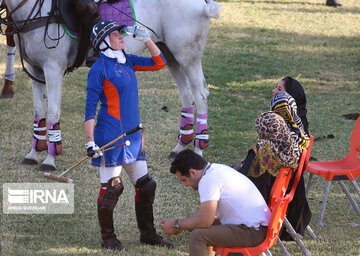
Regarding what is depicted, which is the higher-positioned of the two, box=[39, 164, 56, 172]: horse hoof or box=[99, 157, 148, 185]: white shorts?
box=[99, 157, 148, 185]: white shorts

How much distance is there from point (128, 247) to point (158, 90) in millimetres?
6495

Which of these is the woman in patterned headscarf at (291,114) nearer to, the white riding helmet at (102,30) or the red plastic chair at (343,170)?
the red plastic chair at (343,170)

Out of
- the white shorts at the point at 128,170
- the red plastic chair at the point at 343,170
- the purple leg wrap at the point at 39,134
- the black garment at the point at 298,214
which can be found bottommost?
the purple leg wrap at the point at 39,134

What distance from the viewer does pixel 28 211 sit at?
659 cm

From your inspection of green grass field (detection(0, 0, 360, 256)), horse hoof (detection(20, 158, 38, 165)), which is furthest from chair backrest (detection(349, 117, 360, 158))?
horse hoof (detection(20, 158, 38, 165))

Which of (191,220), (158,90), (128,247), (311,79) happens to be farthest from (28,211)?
(311,79)

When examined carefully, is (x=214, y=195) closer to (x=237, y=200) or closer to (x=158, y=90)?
(x=237, y=200)

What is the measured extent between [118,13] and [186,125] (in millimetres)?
1744

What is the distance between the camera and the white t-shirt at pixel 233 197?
15.0 ft

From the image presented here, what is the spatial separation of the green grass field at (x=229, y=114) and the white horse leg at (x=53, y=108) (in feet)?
0.57

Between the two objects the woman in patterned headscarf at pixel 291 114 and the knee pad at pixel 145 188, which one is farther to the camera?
the woman in patterned headscarf at pixel 291 114

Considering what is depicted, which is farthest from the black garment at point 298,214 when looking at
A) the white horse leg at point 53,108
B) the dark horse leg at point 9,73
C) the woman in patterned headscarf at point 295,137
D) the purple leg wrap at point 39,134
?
the dark horse leg at point 9,73

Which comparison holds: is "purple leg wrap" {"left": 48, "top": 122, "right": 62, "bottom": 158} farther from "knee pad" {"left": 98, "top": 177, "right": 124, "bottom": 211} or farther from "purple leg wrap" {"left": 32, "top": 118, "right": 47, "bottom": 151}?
"knee pad" {"left": 98, "top": 177, "right": 124, "bottom": 211}

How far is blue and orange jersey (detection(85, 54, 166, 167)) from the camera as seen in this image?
17.4 feet
